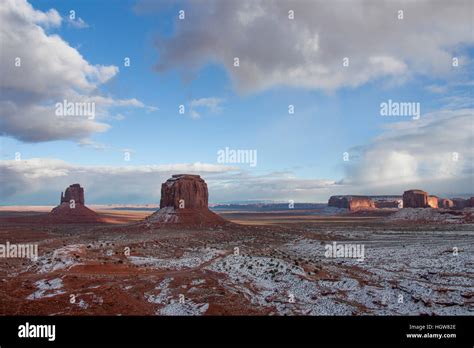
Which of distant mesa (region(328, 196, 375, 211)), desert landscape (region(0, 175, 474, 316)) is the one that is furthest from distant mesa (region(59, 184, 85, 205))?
distant mesa (region(328, 196, 375, 211))

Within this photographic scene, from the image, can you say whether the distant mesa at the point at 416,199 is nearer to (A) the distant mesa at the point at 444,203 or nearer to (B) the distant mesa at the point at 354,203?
(A) the distant mesa at the point at 444,203

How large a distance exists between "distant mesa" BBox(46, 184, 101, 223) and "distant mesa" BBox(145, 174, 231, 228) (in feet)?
102

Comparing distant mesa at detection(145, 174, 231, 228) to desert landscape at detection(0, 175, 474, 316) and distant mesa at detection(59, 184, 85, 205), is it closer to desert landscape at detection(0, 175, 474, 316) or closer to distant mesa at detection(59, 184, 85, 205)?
desert landscape at detection(0, 175, 474, 316)

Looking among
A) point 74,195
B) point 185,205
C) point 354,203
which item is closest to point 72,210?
point 74,195

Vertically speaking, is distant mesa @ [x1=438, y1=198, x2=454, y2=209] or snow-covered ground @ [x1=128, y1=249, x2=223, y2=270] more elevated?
snow-covered ground @ [x1=128, y1=249, x2=223, y2=270]

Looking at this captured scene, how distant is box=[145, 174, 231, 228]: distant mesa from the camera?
67062 mm

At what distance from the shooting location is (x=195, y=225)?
6450 centimetres

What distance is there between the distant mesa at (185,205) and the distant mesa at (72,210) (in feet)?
102

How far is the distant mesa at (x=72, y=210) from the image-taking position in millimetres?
88938
